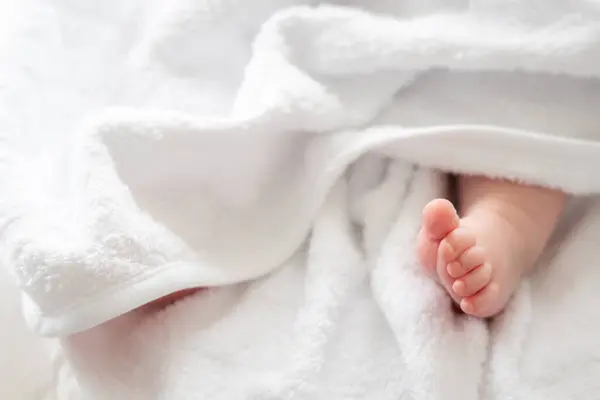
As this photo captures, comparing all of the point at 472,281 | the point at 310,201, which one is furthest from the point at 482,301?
the point at 310,201

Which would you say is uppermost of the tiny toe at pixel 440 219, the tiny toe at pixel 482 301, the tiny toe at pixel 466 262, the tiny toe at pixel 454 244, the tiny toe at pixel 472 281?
the tiny toe at pixel 440 219

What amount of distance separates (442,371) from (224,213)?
0.85 feet

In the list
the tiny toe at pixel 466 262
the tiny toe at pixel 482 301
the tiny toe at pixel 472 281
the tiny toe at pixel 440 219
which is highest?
the tiny toe at pixel 440 219

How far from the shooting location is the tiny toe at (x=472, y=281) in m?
0.59

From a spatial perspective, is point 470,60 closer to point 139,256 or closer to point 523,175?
point 523,175

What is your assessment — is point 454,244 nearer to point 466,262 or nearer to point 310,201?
point 466,262

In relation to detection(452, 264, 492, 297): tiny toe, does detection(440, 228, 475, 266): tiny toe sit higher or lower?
higher

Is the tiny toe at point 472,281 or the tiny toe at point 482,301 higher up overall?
the tiny toe at point 472,281

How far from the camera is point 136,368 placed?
673 mm

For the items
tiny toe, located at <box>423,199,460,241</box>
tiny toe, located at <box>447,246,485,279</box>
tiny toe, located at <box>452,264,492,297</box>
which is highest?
tiny toe, located at <box>423,199,460,241</box>

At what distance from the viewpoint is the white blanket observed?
0.62 metres

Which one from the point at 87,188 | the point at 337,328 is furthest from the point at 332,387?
the point at 87,188

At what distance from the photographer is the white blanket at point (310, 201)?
62cm

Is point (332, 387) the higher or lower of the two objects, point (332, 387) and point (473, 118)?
the lower
